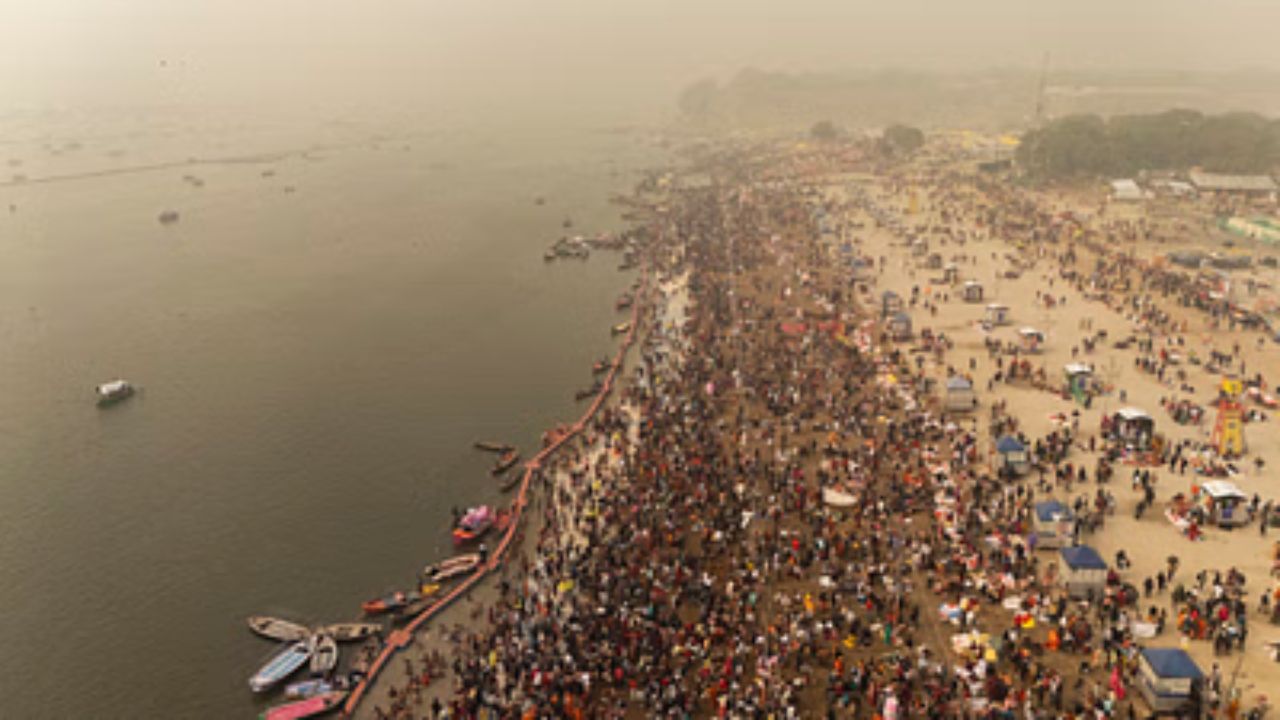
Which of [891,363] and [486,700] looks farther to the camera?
[891,363]

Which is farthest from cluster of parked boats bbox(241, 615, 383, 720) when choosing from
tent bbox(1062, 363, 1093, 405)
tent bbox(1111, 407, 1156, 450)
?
tent bbox(1062, 363, 1093, 405)

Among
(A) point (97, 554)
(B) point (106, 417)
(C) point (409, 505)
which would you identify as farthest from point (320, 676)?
(B) point (106, 417)

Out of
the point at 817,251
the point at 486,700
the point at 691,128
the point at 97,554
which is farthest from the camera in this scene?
the point at 691,128

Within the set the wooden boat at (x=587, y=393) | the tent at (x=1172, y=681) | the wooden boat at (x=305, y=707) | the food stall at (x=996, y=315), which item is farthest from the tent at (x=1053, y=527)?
the wooden boat at (x=587, y=393)

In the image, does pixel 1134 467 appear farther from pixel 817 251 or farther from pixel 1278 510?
pixel 817 251

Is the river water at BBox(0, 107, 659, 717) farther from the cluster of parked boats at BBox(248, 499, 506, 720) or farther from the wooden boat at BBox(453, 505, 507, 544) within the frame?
the wooden boat at BBox(453, 505, 507, 544)

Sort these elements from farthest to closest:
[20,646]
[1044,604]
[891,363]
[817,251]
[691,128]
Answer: [691,128] < [817,251] < [891,363] < [20,646] < [1044,604]

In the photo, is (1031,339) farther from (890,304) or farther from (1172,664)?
(1172,664)
